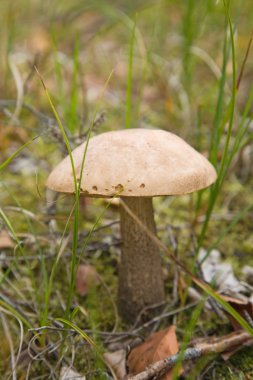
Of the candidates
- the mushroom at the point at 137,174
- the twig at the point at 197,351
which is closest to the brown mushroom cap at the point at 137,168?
the mushroom at the point at 137,174

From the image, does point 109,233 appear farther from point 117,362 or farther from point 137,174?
point 137,174

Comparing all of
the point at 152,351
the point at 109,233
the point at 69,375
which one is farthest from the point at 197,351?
the point at 109,233

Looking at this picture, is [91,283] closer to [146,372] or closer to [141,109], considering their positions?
[146,372]

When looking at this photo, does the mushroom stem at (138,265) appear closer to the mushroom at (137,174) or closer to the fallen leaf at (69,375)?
the mushroom at (137,174)

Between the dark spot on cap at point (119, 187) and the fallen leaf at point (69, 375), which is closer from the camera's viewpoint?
the dark spot on cap at point (119, 187)

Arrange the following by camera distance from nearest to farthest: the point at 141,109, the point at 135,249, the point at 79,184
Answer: the point at 79,184, the point at 135,249, the point at 141,109

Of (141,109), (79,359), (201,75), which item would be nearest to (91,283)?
(79,359)
